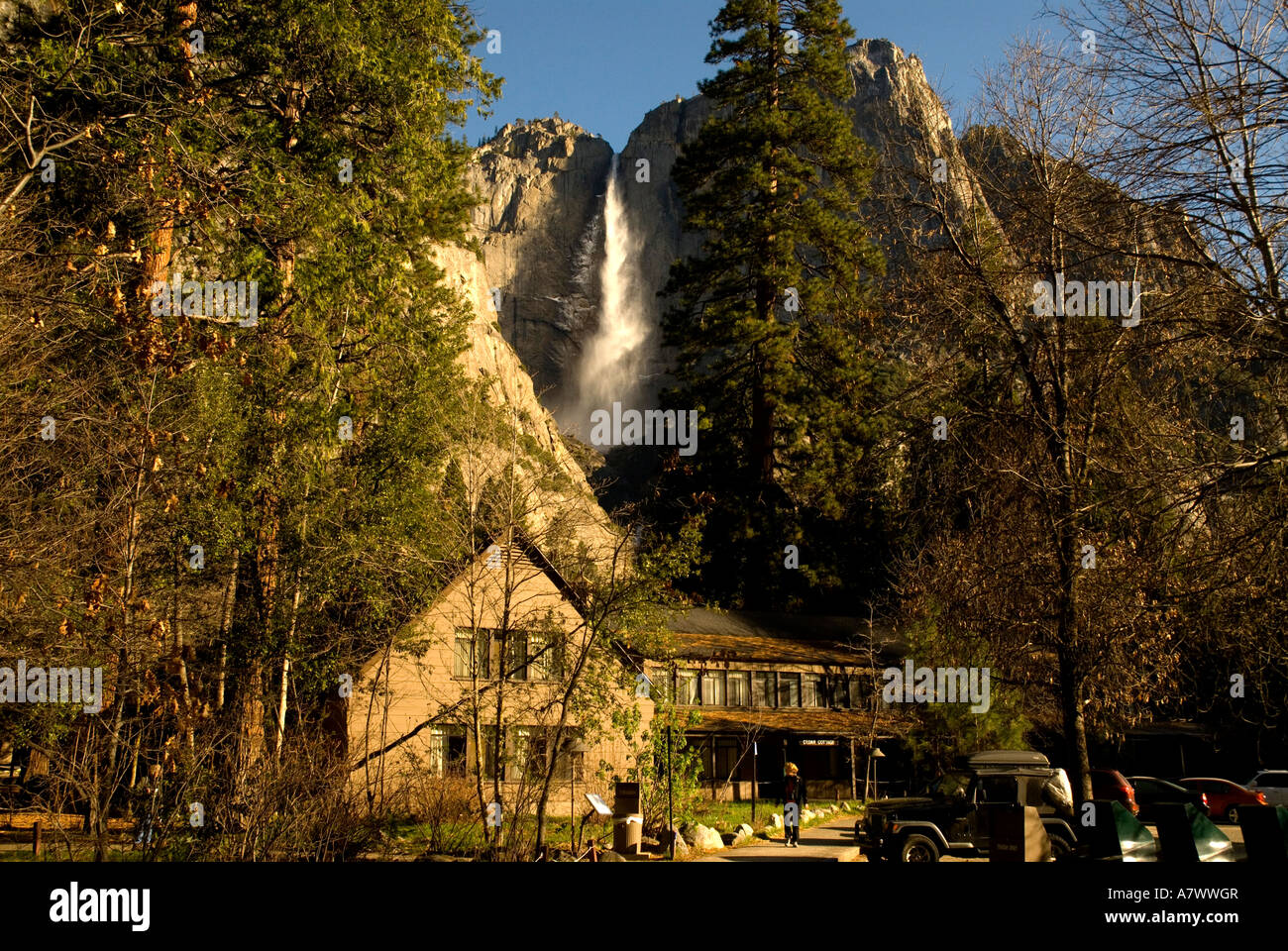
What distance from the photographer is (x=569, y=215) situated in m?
170

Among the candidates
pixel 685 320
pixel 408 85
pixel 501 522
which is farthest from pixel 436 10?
pixel 685 320

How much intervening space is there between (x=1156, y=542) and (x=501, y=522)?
36.4ft

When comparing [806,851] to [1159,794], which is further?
[1159,794]

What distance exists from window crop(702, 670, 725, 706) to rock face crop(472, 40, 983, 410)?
4112 inches

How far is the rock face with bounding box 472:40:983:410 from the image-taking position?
502ft

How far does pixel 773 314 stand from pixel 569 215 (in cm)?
13107

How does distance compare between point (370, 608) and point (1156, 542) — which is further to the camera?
point (370, 608)

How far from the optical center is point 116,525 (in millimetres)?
15820

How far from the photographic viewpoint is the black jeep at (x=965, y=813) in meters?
16.7

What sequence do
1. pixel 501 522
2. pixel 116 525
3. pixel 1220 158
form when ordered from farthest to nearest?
pixel 501 522 → pixel 116 525 → pixel 1220 158

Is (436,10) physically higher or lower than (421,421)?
higher

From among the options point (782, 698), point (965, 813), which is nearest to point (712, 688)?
point (782, 698)

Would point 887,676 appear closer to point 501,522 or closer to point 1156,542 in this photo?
point 501,522

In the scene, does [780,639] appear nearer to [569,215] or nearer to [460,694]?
[460,694]
